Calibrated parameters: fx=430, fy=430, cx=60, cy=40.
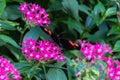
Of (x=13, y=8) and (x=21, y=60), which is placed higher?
(x=13, y=8)

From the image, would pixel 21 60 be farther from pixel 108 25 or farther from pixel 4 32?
pixel 108 25

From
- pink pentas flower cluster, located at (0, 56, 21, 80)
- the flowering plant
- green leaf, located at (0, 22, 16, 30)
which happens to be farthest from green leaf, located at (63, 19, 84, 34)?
pink pentas flower cluster, located at (0, 56, 21, 80)

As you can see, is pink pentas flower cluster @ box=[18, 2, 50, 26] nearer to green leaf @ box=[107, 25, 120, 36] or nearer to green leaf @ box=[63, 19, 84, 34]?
green leaf @ box=[63, 19, 84, 34]

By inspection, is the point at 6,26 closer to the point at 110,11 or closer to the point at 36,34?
the point at 36,34

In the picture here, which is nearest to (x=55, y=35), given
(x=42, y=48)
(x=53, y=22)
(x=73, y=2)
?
(x=53, y=22)

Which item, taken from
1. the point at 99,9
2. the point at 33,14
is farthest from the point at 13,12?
the point at 99,9
